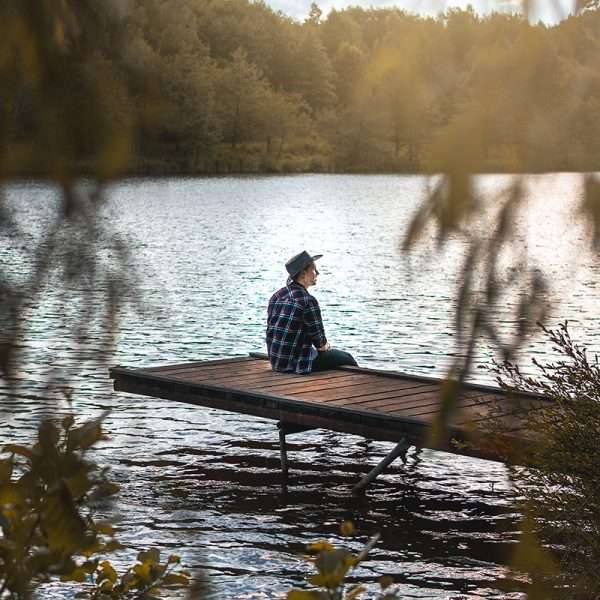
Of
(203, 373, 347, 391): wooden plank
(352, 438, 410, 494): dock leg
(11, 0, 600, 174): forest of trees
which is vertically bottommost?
(352, 438, 410, 494): dock leg

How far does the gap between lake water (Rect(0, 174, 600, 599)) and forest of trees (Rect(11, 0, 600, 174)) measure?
0.23ft

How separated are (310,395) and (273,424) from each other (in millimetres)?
3043

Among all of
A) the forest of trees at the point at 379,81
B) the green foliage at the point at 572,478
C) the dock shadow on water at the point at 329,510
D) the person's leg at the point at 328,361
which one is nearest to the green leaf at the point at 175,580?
the forest of trees at the point at 379,81

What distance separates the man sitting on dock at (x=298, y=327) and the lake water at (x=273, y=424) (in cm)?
88

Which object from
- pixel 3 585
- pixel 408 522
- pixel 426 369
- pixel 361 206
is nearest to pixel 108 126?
pixel 3 585

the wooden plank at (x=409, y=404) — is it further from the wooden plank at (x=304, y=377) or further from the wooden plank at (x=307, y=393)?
the wooden plank at (x=304, y=377)

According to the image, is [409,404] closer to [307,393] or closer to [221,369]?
[307,393]

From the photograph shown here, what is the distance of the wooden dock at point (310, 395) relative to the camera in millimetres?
8859

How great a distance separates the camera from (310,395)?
9.68 m

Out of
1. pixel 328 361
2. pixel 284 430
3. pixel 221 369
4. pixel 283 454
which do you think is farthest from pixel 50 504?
pixel 221 369

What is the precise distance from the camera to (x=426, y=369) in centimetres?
1717

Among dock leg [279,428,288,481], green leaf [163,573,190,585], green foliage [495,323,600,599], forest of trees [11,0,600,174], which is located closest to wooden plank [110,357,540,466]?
dock leg [279,428,288,481]

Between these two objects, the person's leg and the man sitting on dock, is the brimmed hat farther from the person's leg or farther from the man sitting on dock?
the person's leg

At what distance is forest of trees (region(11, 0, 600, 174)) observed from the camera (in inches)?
56.9
